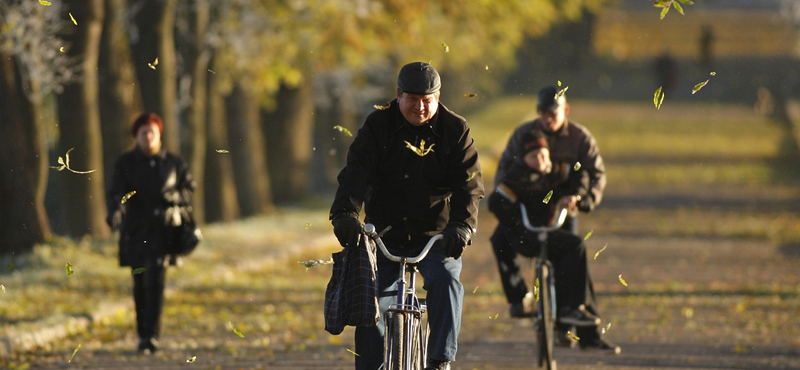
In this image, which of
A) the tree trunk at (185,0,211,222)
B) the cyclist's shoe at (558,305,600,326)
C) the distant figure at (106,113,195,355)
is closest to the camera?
the cyclist's shoe at (558,305,600,326)

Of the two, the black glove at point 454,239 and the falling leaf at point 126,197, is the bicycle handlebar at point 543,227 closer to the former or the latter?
the falling leaf at point 126,197

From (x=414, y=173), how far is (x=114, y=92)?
12088mm

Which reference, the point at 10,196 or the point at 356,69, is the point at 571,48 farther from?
the point at 10,196

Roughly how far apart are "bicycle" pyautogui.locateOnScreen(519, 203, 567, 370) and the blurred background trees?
220cm

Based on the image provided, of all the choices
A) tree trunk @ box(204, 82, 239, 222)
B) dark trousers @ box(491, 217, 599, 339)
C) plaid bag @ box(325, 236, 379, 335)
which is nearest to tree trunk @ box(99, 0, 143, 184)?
tree trunk @ box(204, 82, 239, 222)

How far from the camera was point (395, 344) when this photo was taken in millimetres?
6871

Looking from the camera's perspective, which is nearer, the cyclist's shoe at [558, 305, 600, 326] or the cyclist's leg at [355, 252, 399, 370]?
the cyclist's leg at [355, 252, 399, 370]

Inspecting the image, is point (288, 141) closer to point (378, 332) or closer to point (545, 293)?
point (545, 293)

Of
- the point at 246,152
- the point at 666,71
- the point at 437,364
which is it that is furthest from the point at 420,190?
the point at 666,71

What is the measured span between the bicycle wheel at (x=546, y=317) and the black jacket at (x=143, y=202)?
301 centimetres

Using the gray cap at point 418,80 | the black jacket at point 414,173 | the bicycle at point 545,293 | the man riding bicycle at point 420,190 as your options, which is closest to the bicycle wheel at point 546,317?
the bicycle at point 545,293

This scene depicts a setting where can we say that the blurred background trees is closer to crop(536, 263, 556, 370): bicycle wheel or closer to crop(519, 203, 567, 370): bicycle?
crop(519, 203, 567, 370): bicycle

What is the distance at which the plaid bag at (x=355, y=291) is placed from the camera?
6.93 meters

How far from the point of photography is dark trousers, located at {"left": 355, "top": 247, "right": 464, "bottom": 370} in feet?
23.4
